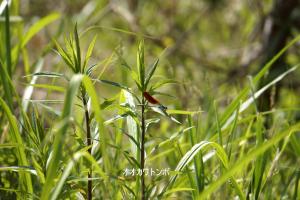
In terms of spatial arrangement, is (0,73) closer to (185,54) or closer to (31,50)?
(185,54)

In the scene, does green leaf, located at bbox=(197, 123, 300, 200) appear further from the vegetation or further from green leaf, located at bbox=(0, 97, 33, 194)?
green leaf, located at bbox=(0, 97, 33, 194)

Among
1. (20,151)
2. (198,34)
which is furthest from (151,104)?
(198,34)

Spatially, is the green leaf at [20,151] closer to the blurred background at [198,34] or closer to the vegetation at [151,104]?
the vegetation at [151,104]

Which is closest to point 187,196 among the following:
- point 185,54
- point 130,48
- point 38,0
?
point 185,54

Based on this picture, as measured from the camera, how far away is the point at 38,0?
3.85m

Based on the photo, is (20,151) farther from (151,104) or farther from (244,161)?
(244,161)

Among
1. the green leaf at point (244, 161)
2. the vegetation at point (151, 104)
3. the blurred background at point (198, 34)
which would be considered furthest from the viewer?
the blurred background at point (198, 34)

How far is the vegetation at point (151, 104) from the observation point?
2.99 ft

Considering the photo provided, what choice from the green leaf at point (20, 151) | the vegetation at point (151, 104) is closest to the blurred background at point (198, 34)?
the vegetation at point (151, 104)

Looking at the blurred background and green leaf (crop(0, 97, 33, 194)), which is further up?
the blurred background

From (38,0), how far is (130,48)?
2.86 ft

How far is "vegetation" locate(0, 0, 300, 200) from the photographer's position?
0.91 m

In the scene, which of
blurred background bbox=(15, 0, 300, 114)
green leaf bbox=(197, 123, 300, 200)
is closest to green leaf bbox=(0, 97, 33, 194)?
green leaf bbox=(197, 123, 300, 200)

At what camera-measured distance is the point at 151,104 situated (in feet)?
3.42
